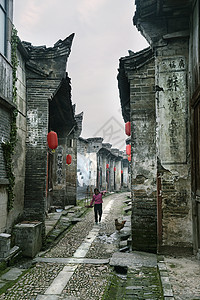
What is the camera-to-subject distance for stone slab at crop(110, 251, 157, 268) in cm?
523

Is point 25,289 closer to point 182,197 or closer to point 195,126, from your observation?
point 182,197

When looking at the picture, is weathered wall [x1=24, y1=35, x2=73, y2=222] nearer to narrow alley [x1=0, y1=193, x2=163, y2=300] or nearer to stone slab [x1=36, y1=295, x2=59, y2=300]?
narrow alley [x1=0, y1=193, x2=163, y2=300]

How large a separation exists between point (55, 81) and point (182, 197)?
4.74 meters

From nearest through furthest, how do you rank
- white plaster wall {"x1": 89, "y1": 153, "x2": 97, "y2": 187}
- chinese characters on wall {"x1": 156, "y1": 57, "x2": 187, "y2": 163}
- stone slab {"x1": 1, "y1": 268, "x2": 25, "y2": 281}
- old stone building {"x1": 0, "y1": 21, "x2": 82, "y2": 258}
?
1. stone slab {"x1": 1, "y1": 268, "x2": 25, "y2": 281}
2. chinese characters on wall {"x1": 156, "y1": 57, "x2": 187, "y2": 163}
3. old stone building {"x1": 0, "y1": 21, "x2": 82, "y2": 258}
4. white plaster wall {"x1": 89, "y1": 153, "x2": 97, "y2": 187}

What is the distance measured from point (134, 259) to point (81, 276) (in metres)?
1.15

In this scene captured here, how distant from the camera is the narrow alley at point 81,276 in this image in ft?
13.8

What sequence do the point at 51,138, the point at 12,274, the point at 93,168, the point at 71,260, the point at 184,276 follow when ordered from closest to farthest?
the point at 184,276
the point at 12,274
the point at 71,260
the point at 51,138
the point at 93,168

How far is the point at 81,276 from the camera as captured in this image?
16.9 ft

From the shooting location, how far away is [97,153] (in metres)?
23.6

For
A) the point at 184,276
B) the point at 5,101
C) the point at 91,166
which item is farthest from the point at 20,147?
the point at 91,166

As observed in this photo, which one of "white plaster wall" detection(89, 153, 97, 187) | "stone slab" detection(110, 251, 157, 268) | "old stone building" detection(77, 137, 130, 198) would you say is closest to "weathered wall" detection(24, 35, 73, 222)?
"stone slab" detection(110, 251, 157, 268)

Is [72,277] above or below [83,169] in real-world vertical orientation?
below

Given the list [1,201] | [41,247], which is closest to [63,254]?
[41,247]

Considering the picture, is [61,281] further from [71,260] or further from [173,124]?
[173,124]
